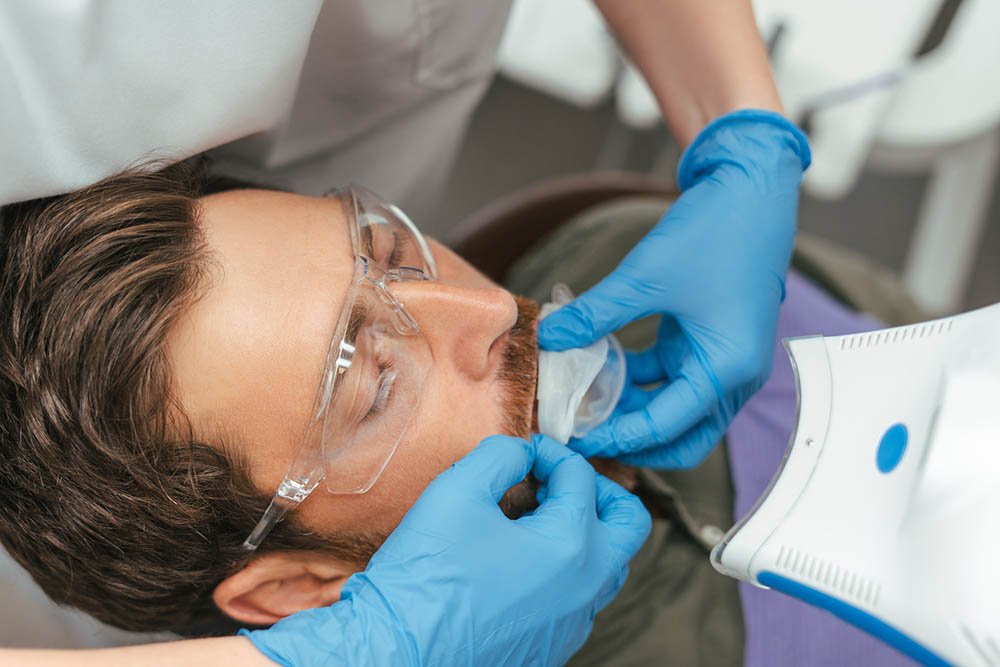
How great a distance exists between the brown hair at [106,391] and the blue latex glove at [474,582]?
204mm

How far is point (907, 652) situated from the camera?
69 centimetres

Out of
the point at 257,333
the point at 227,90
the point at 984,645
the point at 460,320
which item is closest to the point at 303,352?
the point at 257,333

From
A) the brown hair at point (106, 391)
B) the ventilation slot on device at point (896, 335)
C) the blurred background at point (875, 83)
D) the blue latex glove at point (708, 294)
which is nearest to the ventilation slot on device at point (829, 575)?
the ventilation slot on device at point (896, 335)

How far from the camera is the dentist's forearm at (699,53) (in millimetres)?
1268

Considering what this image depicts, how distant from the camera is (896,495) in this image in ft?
2.39

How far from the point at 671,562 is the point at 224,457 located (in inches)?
30.4

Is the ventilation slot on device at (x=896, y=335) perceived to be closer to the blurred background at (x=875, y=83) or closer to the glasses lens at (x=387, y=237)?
the glasses lens at (x=387, y=237)

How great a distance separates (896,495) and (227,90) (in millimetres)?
857

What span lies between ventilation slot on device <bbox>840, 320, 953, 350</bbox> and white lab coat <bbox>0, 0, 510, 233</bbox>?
731 mm

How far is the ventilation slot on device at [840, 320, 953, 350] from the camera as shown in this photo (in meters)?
0.79

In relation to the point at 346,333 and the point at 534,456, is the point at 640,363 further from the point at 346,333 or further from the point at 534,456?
the point at 346,333

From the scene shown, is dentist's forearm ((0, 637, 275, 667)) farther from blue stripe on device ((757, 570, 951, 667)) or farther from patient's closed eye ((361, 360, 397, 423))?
blue stripe on device ((757, 570, 951, 667))

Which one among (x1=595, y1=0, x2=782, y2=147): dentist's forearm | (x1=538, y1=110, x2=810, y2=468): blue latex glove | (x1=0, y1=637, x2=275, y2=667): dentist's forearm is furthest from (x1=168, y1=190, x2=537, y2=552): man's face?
(x1=595, y1=0, x2=782, y2=147): dentist's forearm

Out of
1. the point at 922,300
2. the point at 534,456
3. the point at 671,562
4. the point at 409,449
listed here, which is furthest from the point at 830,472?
the point at 922,300
